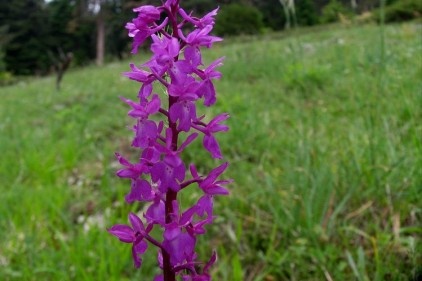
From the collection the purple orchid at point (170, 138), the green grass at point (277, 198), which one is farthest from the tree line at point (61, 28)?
the purple orchid at point (170, 138)

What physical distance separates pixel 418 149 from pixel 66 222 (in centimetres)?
201

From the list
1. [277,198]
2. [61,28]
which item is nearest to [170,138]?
[277,198]

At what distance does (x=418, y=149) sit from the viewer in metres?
2.58

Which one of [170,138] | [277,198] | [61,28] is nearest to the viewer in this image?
[170,138]

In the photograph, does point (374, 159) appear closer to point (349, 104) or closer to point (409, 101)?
point (409, 101)

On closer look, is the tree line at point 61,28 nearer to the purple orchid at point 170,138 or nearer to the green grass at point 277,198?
the green grass at point 277,198

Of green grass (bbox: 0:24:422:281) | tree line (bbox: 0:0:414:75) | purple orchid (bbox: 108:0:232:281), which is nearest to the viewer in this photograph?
purple orchid (bbox: 108:0:232:281)

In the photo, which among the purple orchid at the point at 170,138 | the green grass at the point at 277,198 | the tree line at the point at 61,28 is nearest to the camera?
the purple orchid at the point at 170,138

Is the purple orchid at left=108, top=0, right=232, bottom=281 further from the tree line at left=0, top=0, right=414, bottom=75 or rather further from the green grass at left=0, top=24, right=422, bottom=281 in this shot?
the tree line at left=0, top=0, right=414, bottom=75

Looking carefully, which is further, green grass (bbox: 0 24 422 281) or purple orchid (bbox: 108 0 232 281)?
green grass (bbox: 0 24 422 281)

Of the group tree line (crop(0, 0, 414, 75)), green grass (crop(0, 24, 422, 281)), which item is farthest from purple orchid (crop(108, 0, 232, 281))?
tree line (crop(0, 0, 414, 75))

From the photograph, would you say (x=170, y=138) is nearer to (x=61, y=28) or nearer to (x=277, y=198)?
(x=277, y=198)

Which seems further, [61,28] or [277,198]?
[61,28]

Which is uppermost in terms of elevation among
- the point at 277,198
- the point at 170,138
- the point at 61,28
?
the point at 61,28
